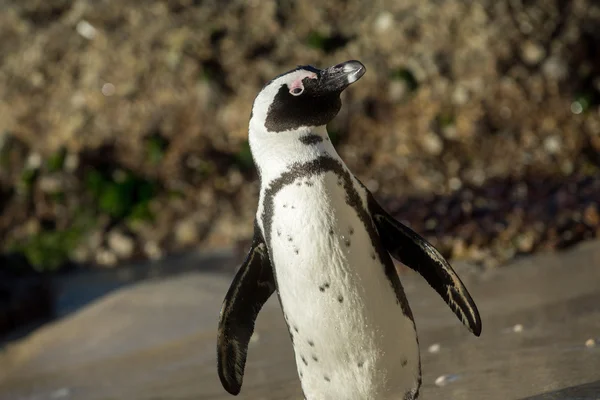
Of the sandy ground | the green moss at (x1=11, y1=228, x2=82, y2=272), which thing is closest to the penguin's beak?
the sandy ground

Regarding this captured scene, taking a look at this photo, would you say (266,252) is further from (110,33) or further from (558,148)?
(110,33)

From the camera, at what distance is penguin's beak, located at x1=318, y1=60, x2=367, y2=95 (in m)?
2.84

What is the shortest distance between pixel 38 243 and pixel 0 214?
772 millimetres

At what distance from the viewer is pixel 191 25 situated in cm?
975

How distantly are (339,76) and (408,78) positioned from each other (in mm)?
6292

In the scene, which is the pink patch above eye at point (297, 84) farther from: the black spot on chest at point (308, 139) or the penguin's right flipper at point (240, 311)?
the penguin's right flipper at point (240, 311)

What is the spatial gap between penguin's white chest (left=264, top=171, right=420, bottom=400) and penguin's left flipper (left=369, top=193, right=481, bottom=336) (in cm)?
12

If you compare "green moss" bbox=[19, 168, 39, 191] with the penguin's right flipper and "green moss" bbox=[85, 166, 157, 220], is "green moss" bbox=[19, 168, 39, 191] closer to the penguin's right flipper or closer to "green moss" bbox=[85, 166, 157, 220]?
"green moss" bbox=[85, 166, 157, 220]

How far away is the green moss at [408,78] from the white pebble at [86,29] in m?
3.20

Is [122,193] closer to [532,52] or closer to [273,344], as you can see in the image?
[532,52]

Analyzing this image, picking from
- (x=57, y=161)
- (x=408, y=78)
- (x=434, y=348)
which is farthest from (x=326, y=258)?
(x=57, y=161)

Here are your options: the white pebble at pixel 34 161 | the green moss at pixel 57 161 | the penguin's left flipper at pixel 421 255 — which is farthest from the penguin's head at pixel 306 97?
the white pebble at pixel 34 161

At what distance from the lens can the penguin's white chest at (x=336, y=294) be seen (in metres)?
A: 2.87

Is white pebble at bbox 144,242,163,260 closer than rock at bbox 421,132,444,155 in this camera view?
No
